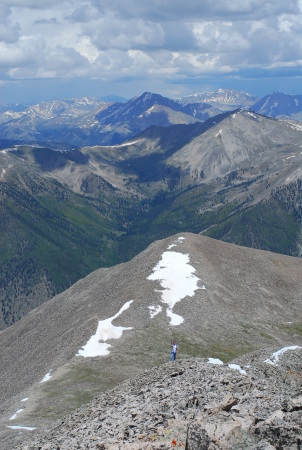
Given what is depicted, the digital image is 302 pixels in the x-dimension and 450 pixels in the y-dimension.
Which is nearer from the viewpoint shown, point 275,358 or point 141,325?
point 275,358

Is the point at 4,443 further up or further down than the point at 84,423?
further down

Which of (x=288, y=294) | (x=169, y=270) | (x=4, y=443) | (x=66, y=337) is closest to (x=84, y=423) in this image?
(x=4, y=443)

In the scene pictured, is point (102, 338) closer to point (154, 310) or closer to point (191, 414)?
point (154, 310)

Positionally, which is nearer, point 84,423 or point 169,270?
point 84,423

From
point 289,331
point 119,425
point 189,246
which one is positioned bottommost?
point 289,331

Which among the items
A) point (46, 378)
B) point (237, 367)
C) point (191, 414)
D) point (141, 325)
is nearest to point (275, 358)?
point (237, 367)

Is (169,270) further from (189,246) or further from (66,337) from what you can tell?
(66,337)

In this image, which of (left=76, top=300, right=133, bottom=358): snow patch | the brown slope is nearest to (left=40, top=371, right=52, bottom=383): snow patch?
the brown slope
